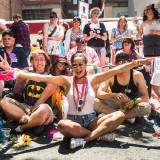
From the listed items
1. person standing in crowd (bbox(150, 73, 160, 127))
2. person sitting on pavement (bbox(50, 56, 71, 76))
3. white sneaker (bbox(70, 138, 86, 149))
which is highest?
person sitting on pavement (bbox(50, 56, 71, 76))

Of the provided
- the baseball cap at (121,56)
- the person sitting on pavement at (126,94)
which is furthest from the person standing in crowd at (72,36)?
the baseball cap at (121,56)

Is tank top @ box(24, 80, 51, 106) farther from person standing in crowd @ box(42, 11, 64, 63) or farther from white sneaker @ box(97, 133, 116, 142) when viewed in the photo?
person standing in crowd @ box(42, 11, 64, 63)

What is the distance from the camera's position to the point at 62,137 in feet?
14.8

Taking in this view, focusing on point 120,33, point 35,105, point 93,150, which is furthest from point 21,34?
point 93,150

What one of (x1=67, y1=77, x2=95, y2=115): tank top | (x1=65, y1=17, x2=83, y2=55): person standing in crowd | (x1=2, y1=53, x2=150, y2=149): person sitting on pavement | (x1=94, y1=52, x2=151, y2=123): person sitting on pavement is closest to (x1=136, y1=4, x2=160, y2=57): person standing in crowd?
(x1=94, y1=52, x2=151, y2=123): person sitting on pavement

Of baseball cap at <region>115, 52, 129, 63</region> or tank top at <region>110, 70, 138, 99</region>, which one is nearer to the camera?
baseball cap at <region>115, 52, 129, 63</region>

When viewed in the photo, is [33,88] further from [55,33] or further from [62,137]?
[55,33]

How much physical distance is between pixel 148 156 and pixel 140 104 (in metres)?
1.27

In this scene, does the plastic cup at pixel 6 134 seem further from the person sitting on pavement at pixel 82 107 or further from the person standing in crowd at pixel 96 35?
the person standing in crowd at pixel 96 35

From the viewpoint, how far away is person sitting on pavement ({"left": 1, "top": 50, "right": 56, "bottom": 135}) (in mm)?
4551

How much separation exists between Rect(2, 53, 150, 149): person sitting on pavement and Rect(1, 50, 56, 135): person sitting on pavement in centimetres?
47

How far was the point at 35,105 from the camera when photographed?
4.74 m

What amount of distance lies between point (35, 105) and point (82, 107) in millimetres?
855

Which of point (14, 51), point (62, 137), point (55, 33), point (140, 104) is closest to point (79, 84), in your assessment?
point (62, 137)
